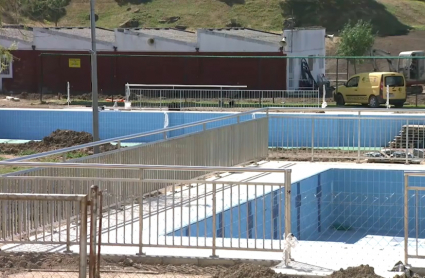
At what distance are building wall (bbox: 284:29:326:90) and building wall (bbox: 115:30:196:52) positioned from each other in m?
5.25

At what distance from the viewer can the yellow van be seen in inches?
1463

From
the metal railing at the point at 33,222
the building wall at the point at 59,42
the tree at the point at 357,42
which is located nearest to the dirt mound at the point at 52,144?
the metal railing at the point at 33,222

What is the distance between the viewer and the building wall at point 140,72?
143 feet

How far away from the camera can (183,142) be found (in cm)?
1548

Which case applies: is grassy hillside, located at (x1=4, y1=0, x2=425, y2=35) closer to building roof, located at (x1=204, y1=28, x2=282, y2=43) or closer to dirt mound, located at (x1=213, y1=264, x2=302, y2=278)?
building roof, located at (x1=204, y1=28, x2=282, y2=43)

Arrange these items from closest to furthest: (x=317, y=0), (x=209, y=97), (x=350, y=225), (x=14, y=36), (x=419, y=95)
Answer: (x=350, y=225) < (x=209, y=97) < (x=419, y=95) < (x=14, y=36) < (x=317, y=0)

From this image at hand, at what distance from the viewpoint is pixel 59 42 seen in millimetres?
46094

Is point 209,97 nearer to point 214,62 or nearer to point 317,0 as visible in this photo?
point 214,62

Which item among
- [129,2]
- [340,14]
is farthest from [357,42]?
[129,2]

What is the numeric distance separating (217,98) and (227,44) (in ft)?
25.7

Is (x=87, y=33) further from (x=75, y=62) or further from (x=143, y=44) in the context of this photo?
(x=143, y=44)

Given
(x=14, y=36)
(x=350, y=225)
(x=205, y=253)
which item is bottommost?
(x=350, y=225)

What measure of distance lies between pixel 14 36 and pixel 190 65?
10.3 m

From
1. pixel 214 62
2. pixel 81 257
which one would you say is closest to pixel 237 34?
pixel 214 62
